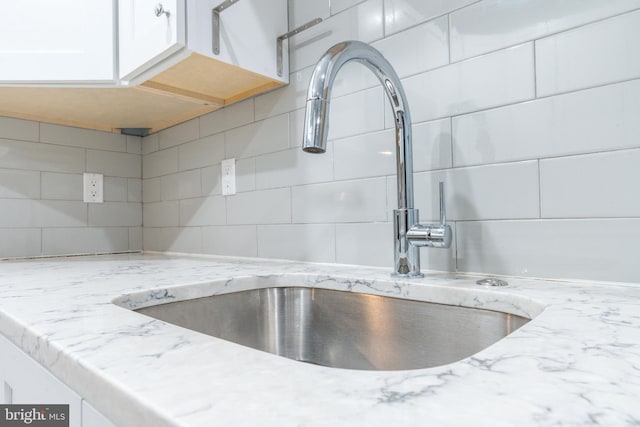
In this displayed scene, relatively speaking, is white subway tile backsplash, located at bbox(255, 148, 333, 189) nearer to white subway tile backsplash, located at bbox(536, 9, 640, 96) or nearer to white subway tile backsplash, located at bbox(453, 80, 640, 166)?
white subway tile backsplash, located at bbox(453, 80, 640, 166)

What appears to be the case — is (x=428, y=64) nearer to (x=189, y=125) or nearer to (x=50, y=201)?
(x=189, y=125)

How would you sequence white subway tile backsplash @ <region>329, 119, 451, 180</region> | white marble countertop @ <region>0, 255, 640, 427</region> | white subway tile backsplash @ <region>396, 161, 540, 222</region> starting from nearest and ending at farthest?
white marble countertop @ <region>0, 255, 640, 427</region> < white subway tile backsplash @ <region>396, 161, 540, 222</region> < white subway tile backsplash @ <region>329, 119, 451, 180</region>

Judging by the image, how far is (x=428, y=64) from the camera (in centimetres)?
83

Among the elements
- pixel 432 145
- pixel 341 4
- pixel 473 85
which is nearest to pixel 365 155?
pixel 432 145

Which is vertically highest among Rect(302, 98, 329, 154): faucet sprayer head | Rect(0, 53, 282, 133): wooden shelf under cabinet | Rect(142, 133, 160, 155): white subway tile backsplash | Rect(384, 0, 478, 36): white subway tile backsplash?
Rect(384, 0, 478, 36): white subway tile backsplash

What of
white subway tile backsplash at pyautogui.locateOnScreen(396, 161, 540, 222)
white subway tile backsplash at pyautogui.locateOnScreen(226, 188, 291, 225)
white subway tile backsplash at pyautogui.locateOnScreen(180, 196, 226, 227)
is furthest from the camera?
white subway tile backsplash at pyautogui.locateOnScreen(180, 196, 226, 227)

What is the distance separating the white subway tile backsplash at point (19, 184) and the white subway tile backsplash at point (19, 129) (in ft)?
0.38

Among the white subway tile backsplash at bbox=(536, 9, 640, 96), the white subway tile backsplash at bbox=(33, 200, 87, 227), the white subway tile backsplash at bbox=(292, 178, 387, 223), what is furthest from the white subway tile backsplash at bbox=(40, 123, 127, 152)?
the white subway tile backsplash at bbox=(536, 9, 640, 96)

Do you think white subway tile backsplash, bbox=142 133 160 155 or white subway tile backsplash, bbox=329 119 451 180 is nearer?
white subway tile backsplash, bbox=329 119 451 180

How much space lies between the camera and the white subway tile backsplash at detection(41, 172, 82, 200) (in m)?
1.44

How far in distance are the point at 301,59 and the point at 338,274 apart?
1.98ft

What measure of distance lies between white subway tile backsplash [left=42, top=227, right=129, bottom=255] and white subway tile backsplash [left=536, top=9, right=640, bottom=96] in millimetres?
1524

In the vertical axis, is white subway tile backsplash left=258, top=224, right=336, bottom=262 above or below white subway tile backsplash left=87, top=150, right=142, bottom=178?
below

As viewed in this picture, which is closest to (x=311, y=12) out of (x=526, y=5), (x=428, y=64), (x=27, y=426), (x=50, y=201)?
(x=428, y=64)
